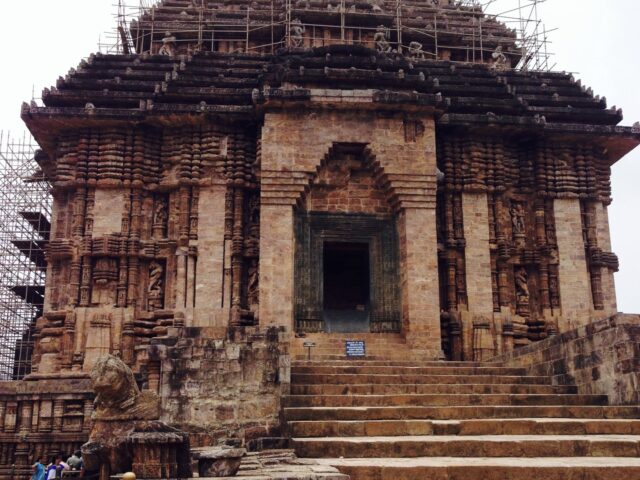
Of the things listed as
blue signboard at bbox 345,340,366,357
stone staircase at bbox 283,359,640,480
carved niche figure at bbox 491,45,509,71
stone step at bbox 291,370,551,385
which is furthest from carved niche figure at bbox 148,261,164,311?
carved niche figure at bbox 491,45,509,71

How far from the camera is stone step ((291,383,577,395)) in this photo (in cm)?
1309

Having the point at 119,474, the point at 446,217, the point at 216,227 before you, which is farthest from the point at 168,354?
the point at 446,217

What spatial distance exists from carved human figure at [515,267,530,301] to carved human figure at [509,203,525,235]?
1.16m

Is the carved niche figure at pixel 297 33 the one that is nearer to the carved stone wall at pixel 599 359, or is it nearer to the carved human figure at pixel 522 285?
the carved human figure at pixel 522 285

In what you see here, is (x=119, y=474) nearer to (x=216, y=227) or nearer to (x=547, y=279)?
(x=216, y=227)

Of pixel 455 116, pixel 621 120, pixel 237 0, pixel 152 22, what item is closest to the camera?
pixel 455 116

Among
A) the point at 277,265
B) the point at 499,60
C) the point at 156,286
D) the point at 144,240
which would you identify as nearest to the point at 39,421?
the point at 156,286

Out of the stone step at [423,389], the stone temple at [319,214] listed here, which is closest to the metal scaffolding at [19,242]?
the stone temple at [319,214]

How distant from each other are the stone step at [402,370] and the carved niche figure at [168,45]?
12712mm

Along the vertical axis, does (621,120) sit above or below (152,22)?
below

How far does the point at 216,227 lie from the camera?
19.4m

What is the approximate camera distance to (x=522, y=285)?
20219mm

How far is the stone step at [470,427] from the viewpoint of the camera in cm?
1063

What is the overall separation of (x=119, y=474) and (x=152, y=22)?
18623 millimetres
